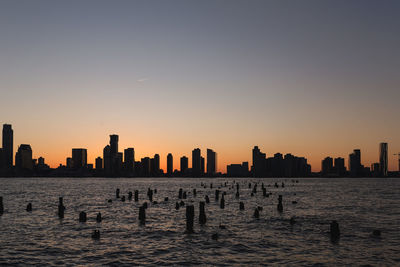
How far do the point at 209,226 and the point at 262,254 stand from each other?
1291 centimetres

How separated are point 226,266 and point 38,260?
11.7m

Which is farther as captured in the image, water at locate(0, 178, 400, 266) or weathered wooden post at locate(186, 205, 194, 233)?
weathered wooden post at locate(186, 205, 194, 233)

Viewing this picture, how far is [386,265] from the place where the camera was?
2380 cm

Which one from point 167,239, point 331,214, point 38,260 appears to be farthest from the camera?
point 331,214

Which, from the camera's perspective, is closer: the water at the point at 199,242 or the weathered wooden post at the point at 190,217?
the water at the point at 199,242

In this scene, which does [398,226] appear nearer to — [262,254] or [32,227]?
[262,254]

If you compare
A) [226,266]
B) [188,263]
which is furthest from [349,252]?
[188,263]

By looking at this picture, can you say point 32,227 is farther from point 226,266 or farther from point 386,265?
point 386,265

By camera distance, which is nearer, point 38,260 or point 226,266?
point 226,266

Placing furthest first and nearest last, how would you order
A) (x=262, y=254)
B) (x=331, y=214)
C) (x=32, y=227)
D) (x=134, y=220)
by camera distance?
(x=331, y=214), (x=134, y=220), (x=32, y=227), (x=262, y=254)

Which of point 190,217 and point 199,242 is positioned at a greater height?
point 190,217

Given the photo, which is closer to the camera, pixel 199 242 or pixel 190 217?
pixel 199 242

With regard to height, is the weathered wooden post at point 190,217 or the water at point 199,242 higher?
the weathered wooden post at point 190,217

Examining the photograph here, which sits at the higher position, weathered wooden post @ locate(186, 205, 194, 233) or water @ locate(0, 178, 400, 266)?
weathered wooden post @ locate(186, 205, 194, 233)
